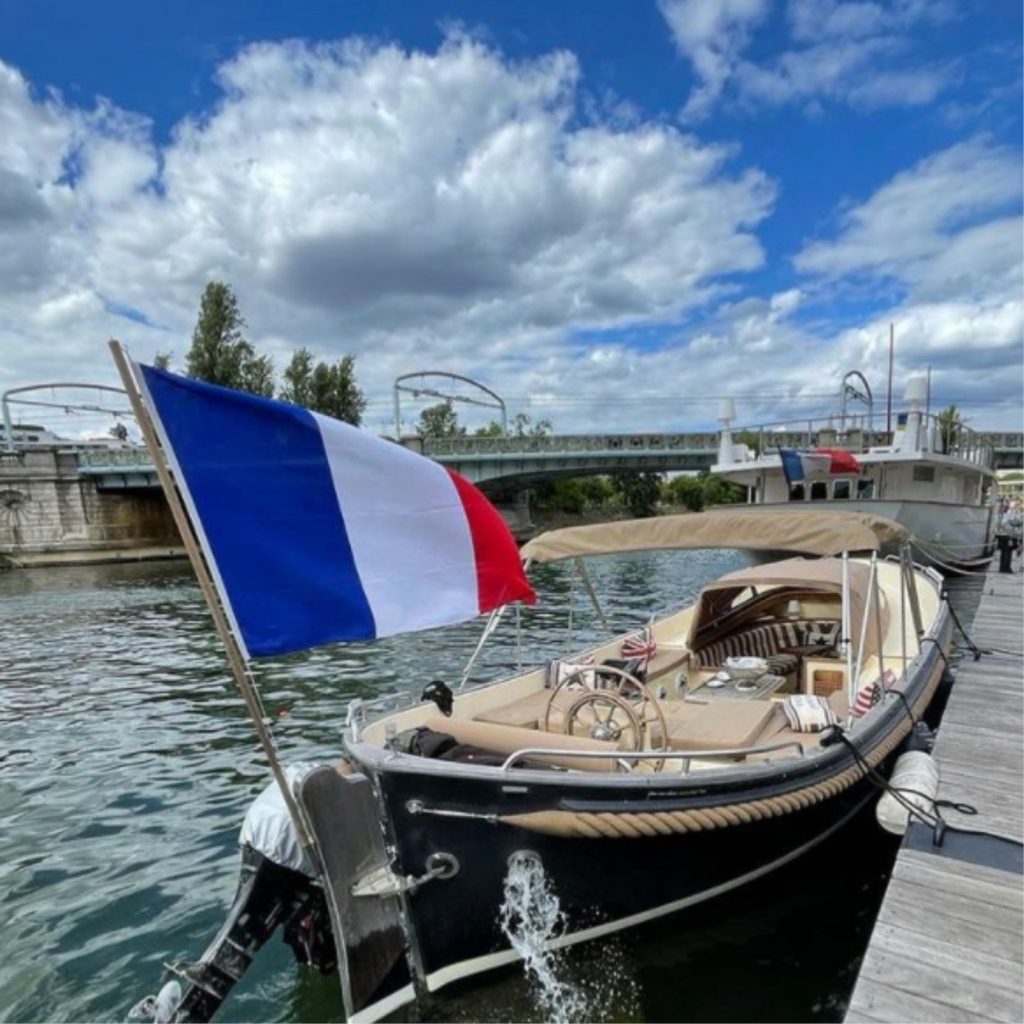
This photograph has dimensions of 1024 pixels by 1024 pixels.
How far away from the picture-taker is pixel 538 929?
13.3 ft

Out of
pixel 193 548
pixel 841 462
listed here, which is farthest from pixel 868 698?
pixel 841 462

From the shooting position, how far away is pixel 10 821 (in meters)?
6.86

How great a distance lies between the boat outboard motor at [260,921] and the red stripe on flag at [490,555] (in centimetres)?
153

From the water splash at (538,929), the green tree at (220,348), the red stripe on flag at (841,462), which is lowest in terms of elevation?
the water splash at (538,929)

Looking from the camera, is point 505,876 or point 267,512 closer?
point 267,512

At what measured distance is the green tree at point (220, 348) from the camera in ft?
148

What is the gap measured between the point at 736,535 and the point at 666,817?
306 centimetres

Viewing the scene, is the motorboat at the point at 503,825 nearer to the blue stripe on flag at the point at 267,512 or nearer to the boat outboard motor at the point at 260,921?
the boat outboard motor at the point at 260,921

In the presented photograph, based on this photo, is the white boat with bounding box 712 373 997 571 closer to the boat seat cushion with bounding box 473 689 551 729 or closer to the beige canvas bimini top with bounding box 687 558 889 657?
the beige canvas bimini top with bounding box 687 558 889 657

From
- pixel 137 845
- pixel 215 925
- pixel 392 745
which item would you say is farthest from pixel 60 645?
pixel 392 745

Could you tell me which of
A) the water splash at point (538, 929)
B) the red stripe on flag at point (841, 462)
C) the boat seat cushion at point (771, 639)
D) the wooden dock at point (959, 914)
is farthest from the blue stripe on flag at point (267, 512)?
the red stripe on flag at point (841, 462)

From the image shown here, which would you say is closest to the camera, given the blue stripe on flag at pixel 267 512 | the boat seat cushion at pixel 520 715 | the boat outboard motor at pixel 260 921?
the blue stripe on flag at pixel 267 512

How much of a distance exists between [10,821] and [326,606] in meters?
5.79

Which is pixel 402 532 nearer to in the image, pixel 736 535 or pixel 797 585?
pixel 736 535
